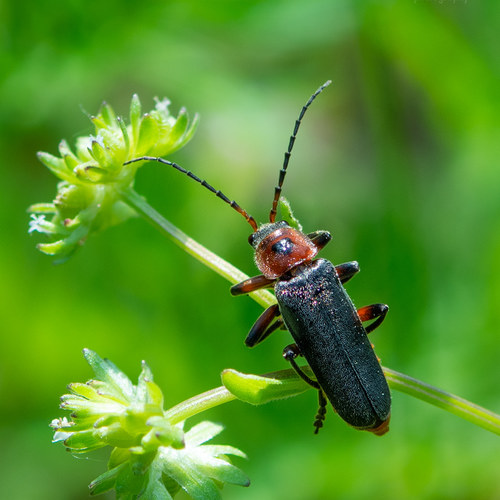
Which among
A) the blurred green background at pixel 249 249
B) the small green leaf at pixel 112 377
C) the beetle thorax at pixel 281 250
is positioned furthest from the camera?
the blurred green background at pixel 249 249

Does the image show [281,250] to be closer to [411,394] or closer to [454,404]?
[411,394]

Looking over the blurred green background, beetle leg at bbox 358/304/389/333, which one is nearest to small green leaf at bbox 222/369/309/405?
beetle leg at bbox 358/304/389/333

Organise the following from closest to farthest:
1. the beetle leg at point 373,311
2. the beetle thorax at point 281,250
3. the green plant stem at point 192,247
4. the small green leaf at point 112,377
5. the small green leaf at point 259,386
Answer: the small green leaf at point 259,386
the small green leaf at point 112,377
the green plant stem at point 192,247
the beetle leg at point 373,311
the beetle thorax at point 281,250

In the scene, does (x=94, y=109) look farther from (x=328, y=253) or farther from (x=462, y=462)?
(x=462, y=462)

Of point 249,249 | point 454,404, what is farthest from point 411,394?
point 249,249

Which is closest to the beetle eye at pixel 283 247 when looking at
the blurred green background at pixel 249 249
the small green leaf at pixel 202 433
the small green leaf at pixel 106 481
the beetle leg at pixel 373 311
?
the beetle leg at pixel 373 311

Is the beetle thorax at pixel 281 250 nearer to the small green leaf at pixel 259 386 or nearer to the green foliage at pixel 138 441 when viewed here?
the small green leaf at pixel 259 386

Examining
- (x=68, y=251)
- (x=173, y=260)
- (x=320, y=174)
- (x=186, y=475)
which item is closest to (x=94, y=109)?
(x=173, y=260)
